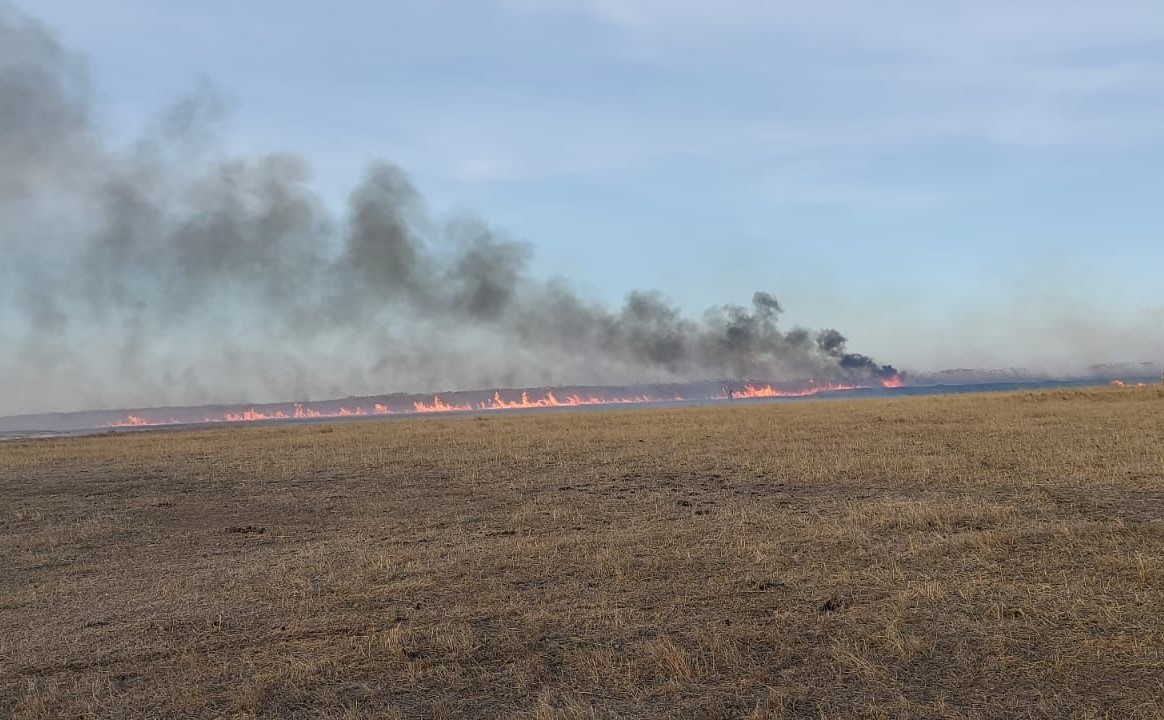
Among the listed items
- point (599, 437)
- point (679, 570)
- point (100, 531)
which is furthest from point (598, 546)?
point (599, 437)

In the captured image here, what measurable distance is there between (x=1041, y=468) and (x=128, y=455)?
2911cm

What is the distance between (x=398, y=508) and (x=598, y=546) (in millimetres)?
5939

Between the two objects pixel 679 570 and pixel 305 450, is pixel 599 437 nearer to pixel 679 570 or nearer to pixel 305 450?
pixel 305 450

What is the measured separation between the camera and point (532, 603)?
8.65 m

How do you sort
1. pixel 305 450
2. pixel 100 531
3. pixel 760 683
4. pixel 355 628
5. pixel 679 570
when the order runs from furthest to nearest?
1. pixel 305 450
2. pixel 100 531
3. pixel 679 570
4. pixel 355 628
5. pixel 760 683

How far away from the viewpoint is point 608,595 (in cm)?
882

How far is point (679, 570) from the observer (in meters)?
9.82

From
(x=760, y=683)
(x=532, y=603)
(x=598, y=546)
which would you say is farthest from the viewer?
(x=598, y=546)

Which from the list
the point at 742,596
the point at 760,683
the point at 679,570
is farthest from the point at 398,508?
the point at 760,683

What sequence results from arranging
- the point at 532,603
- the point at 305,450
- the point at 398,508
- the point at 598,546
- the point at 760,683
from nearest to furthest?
1. the point at 760,683
2. the point at 532,603
3. the point at 598,546
4. the point at 398,508
5. the point at 305,450

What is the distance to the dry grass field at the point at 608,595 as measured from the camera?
6254mm

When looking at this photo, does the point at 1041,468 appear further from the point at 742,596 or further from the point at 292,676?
the point at 292,676

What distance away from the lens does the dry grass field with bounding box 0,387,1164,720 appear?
6.25 metres

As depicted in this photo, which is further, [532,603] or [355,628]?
[532,603]
